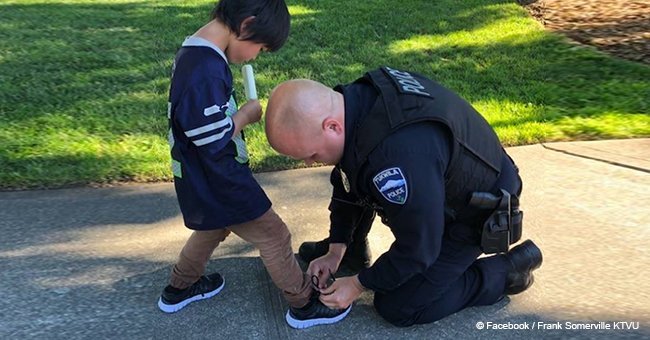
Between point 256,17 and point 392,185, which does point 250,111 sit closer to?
point 256,17

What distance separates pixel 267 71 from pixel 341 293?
3.35 m

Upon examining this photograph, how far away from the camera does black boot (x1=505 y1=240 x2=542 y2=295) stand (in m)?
2.84

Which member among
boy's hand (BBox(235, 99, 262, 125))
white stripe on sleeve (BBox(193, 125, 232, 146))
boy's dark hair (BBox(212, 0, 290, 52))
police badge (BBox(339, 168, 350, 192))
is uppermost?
boy's dark hair (BBox(212, 0, 290, 52))

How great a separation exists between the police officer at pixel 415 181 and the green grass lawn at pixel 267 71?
5.32 ft

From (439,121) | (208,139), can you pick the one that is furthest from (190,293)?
(439,121)

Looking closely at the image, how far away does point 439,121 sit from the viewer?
7.79 feet

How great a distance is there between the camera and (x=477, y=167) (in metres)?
2.55

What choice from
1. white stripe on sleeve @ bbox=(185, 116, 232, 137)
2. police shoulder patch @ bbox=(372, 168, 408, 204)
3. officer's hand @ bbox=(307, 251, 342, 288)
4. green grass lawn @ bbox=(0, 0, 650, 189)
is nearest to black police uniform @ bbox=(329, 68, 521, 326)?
police shoulder patch @ bbox=(372, 168, 408, 204)

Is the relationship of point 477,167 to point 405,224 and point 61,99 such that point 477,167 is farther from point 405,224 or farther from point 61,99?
point 61,99

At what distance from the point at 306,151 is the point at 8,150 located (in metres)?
2.62

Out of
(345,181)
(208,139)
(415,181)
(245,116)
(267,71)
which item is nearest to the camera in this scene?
(415,181)

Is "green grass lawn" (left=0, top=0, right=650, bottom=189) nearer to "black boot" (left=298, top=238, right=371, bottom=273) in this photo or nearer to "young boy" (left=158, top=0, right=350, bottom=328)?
"black boot" (left=298, top=238, right=371, bottom=273)

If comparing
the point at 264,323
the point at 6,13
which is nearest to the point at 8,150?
the point at 264,323

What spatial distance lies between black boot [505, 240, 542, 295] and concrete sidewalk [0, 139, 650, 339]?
2.2 inches
